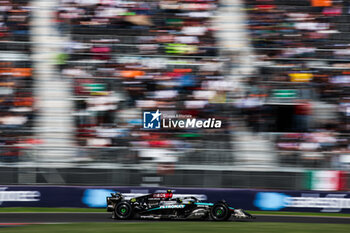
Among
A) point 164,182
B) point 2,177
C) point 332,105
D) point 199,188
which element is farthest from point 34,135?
point 332,105

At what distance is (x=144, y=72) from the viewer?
511 inches

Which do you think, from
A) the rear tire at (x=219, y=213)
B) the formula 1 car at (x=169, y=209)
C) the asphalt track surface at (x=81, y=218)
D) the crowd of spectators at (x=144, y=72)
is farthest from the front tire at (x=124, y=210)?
the crowd of spectators at (x=144, y=72)

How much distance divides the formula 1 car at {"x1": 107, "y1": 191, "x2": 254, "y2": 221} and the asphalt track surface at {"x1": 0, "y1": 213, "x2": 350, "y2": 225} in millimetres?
336

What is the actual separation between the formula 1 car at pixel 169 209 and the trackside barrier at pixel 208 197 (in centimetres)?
161

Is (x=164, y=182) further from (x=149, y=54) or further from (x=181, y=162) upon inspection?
(x=149, y=54)

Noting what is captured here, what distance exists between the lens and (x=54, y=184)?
1206 centimetres

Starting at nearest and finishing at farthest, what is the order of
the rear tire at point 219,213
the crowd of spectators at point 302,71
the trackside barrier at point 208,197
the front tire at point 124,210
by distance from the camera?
the rear tire at point 219,213
the front tire at point 124,210
the trackside barrier at point 208,197
the crowd of spectators at point 302,71

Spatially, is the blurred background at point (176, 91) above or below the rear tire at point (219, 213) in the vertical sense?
above

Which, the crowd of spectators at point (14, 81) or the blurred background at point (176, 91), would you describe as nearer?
the blurred background at point (176, 91)

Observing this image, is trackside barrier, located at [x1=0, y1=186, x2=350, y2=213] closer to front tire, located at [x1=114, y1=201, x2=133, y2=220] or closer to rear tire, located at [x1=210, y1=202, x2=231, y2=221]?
front tire, located at [x1=114, y1=201, x2=133, y2=220]

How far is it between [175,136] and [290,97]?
9.72 ft

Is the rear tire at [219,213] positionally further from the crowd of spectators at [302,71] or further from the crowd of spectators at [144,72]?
the crowd of spectators at [302,71]

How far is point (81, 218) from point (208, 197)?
2.90m

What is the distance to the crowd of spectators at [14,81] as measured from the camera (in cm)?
1214
